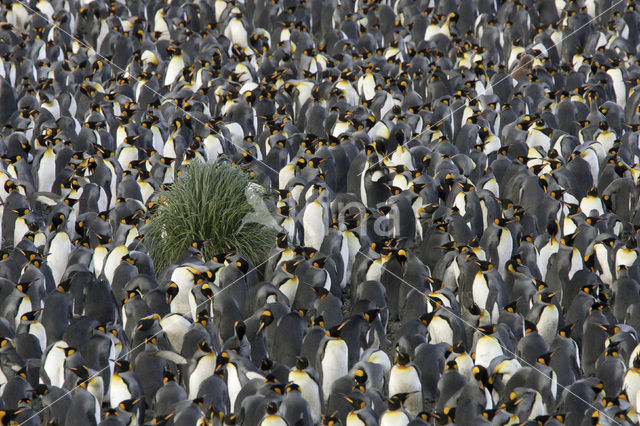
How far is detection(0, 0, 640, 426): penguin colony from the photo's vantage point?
7992 mm

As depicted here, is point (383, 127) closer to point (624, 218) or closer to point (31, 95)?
point (624, 218)

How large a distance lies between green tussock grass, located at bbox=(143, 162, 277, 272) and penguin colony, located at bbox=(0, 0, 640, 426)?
220mm

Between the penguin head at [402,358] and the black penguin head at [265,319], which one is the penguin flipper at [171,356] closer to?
the black penguin head at [265,319]

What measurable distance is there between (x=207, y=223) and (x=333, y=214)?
4.89ft

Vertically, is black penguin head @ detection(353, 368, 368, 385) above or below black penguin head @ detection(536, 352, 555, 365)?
above

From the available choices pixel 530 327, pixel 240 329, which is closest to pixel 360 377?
pixel 240 329

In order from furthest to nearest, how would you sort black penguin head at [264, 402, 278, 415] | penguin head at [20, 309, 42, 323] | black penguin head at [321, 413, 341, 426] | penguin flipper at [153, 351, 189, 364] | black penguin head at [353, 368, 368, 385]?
penguin head at [20, 309, 42, 323] → penguin flipper at [153, 351, 189, 364] → black penguin head at [353, 368, 368, 385] → black penguin head at [321, 413, 341, 426] → black penguin head at [264, 402, 278, 415]

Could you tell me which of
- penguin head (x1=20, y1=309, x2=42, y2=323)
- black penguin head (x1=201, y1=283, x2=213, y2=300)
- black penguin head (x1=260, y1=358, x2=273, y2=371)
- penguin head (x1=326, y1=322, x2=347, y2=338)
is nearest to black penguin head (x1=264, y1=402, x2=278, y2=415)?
black penguin head (x1=260, y1=358, x2=273, y2=371)

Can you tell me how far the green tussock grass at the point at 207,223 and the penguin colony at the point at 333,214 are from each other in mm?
220

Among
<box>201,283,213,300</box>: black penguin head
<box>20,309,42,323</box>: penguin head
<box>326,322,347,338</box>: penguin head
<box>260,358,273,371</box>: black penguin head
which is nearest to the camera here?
<box>260,358,273,371</box>: black penguin head

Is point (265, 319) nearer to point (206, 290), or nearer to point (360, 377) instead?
point (206, 290)

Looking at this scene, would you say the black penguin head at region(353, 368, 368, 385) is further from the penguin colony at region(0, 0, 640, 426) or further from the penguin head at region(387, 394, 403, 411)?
the penguin head at region(387, 394, 403, 411)

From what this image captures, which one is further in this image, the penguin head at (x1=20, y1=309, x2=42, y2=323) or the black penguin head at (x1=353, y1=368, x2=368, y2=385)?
the penguin head at (x1=20, y1=309, x2=42, y2=323)

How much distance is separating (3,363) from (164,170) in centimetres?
399
